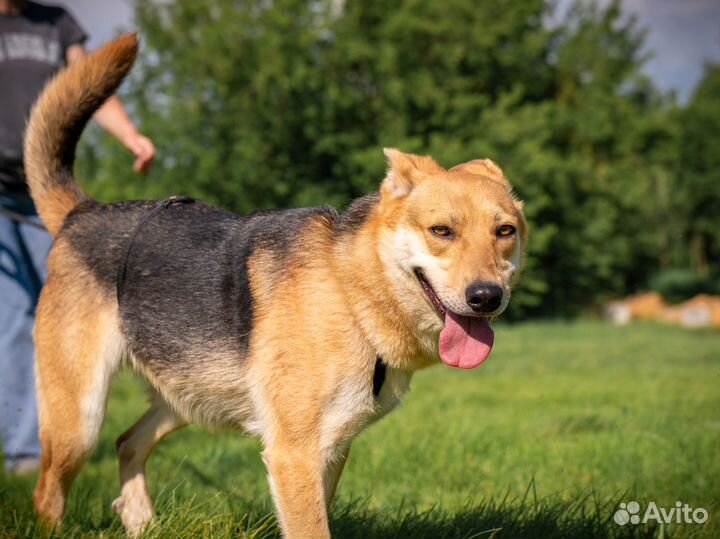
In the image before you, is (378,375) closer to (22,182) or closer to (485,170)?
(485,170)

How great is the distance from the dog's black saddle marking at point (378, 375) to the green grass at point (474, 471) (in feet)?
2.46

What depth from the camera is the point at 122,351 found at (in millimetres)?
3836

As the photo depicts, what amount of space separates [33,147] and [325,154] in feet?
77.2

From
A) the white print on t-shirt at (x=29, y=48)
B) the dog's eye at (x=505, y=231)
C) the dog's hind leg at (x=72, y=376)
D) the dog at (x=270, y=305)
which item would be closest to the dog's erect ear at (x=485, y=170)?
the dog at (x=270, y=305)

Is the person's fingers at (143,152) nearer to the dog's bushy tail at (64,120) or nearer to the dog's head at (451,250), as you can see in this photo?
the dog's bushy tail at (64,120)

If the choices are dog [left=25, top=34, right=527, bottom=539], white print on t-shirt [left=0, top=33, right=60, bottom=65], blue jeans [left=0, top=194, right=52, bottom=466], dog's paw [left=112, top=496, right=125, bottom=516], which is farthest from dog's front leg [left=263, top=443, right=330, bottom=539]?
white print on t-shirt [left=0, top=33, right=60, bottom=65]

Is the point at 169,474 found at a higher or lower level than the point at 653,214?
higher

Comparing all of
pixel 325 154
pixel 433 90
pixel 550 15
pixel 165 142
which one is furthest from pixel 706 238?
pixel 165 142

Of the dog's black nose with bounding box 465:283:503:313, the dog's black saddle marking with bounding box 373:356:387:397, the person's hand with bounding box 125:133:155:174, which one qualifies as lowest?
the person's hand with bounding box 125:133:155:174

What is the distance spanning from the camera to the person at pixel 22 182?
5000 mm

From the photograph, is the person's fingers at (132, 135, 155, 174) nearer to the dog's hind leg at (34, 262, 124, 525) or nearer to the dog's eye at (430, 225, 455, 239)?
the dog's hind leg at (34, 262, 124, 525)

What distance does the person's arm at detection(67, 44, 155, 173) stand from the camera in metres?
4.87

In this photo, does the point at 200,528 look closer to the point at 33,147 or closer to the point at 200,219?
the point at 200,219

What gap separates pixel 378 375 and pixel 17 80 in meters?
3.23
